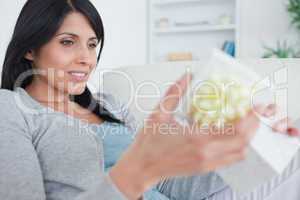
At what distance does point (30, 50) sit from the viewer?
1.15 meters

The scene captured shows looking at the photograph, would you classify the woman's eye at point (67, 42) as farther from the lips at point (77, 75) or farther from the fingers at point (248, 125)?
the fingers at point (248, 125)

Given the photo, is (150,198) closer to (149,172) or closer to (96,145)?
(96,145)

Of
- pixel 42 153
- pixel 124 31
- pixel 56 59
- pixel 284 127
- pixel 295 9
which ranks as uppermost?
pixel 295 9

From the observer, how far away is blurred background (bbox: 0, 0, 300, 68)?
3189 millimetres

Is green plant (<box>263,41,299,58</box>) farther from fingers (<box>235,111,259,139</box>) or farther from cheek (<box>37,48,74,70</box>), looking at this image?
fingers (<box>235,111,259,139</box>)

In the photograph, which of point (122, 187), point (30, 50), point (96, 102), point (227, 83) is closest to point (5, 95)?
point (30, 50)

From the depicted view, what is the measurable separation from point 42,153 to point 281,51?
2.69 metres

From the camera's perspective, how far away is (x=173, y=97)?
1.90 feet

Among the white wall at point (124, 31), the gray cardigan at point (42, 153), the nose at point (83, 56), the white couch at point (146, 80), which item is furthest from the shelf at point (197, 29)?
the gray cardigan at point (42, 153)

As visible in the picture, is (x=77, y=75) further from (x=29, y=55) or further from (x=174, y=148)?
(x=174, y=148)

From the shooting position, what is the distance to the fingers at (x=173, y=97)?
0.58 m

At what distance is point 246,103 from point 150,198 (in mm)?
575

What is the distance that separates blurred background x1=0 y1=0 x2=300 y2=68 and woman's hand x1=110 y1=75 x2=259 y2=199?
2338mm

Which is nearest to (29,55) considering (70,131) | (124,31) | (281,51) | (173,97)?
(70,131)
